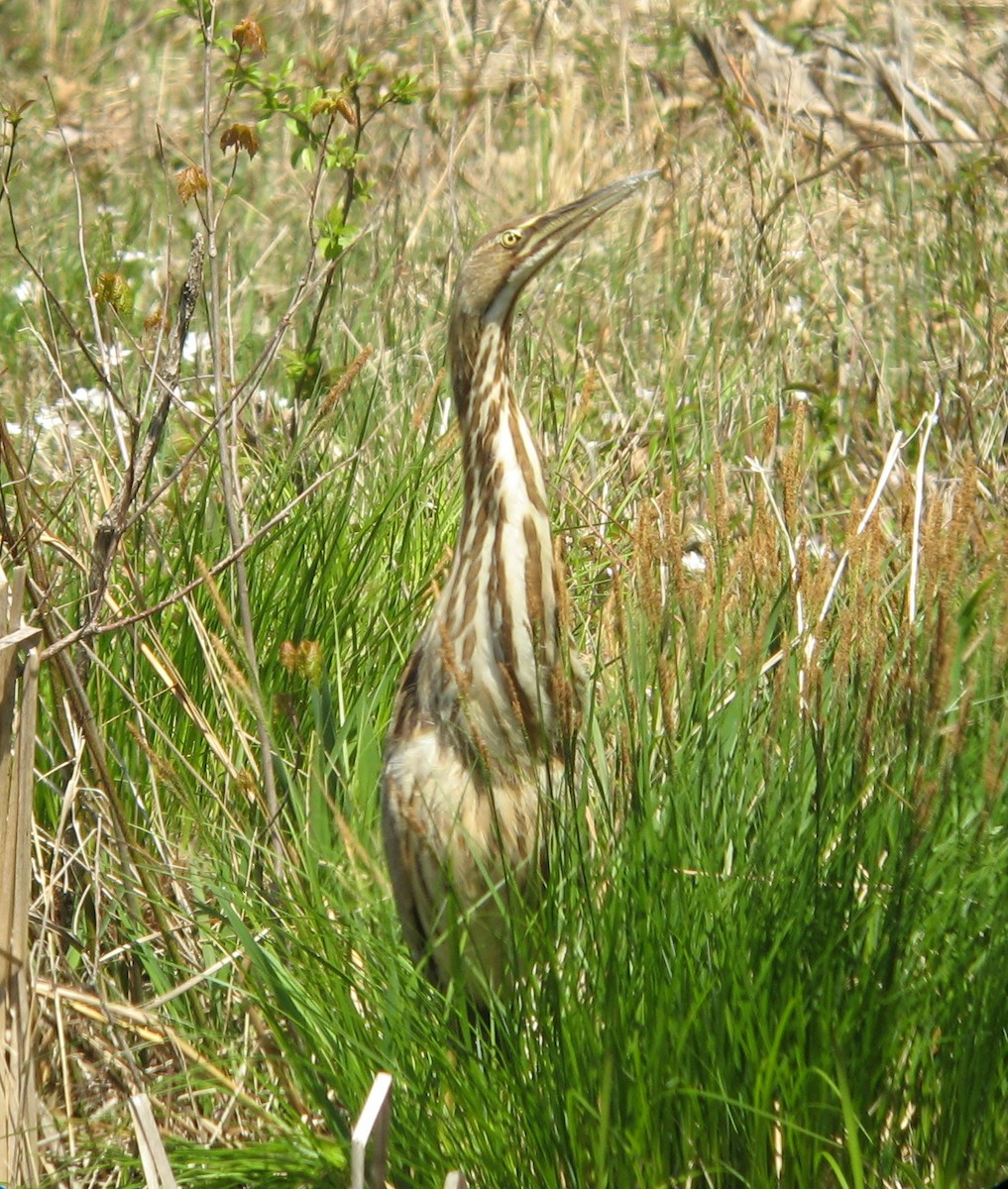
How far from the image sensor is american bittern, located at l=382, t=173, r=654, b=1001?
2732 millimetres

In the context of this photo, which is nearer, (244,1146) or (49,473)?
(244,1146)

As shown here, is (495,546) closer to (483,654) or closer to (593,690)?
(483,654)

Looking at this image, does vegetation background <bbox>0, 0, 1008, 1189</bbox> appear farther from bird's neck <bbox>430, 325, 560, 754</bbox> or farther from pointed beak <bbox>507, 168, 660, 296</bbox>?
pointed beak <bbox>507, 168, 660, 296</bbox>

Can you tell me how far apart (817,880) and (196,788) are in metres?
1.38

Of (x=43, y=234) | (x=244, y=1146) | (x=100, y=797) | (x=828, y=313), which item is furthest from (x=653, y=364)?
(x=244, y=1146)

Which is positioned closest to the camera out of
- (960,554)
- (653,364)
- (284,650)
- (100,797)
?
(960,554)

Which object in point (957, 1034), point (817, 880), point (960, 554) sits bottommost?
point (957, 1034)

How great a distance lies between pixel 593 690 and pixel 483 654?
2.08ft

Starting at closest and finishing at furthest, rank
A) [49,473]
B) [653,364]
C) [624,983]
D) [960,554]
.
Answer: [960,554], [624,983], [49,473], [653,364]

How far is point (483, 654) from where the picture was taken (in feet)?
9.42

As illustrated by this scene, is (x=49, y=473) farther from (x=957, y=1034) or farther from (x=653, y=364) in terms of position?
(x=957, y=1034)

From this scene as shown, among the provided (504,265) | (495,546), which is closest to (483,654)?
(495,546)

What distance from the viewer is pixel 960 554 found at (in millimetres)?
2006

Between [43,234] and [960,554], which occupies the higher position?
[960,554]
